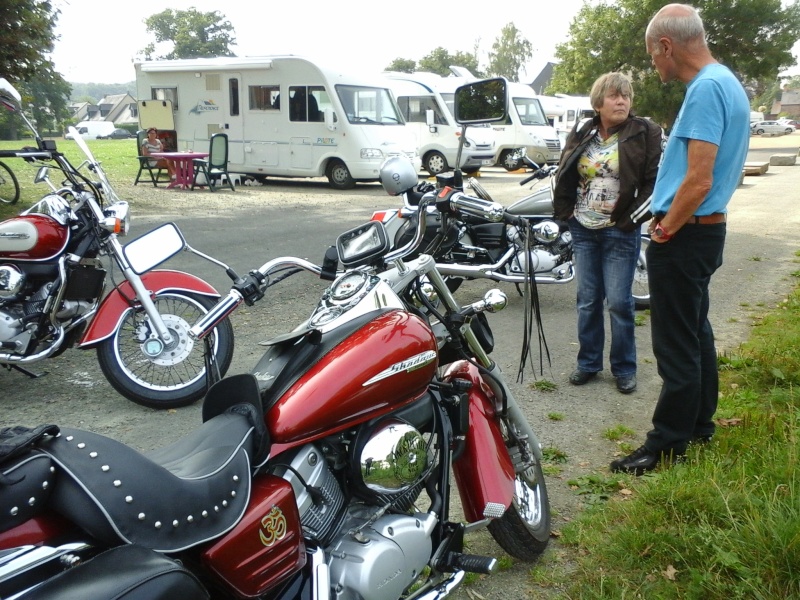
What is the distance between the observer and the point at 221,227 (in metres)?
11.3

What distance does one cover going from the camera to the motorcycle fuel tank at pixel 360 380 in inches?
76.8

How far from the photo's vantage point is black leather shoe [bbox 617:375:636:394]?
4.88 metres

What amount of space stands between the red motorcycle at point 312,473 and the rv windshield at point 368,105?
15.0m

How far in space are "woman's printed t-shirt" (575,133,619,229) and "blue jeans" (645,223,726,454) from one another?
1158 millimetres

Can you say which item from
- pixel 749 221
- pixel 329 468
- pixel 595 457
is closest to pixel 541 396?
pixel 595 457

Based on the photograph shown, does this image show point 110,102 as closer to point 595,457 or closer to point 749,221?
point 749,221

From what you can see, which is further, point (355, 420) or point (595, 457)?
point (595, 457)

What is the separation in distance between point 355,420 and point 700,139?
2115 millimetres

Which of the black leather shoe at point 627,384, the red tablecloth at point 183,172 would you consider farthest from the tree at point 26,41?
the black leather shoe at point 627,384

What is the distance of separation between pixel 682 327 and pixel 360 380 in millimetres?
2054

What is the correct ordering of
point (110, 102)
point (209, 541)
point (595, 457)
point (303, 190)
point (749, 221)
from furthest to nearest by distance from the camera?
point (110, 102), point (303, 190), point (749, 221), point (595, 457), point (209, 541)

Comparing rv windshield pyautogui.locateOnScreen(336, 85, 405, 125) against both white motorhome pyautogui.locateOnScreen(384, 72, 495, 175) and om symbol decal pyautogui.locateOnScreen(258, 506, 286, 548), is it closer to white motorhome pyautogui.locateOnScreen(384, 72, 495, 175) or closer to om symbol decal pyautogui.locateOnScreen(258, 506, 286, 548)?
white motorhome pyautogui.locateOnScreen(384, 72, 495, 175)

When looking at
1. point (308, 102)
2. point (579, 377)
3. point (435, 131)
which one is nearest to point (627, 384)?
point (579, 377)

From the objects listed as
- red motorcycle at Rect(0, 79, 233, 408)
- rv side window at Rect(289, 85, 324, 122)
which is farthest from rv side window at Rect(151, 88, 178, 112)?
red motorcycle at Rect(0, 79, 233, 408)
